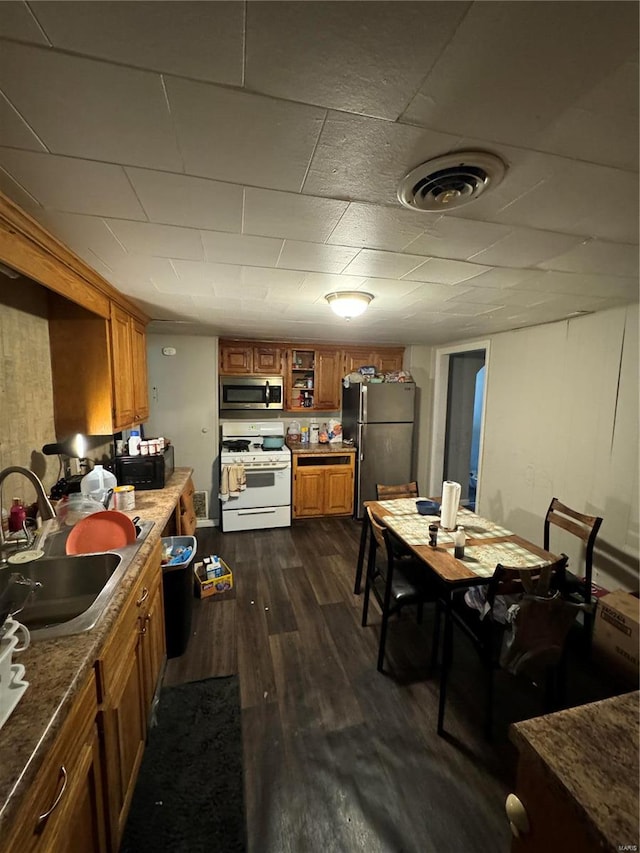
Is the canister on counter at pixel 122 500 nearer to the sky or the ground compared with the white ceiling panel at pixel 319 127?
nearer to the ground

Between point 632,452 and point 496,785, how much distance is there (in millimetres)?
2063

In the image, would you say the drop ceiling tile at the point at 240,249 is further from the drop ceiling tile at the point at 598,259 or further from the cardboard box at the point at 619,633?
the cardboard box at the point at 619,633

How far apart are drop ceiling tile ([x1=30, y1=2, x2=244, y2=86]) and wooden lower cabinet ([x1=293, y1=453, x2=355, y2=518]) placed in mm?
3632

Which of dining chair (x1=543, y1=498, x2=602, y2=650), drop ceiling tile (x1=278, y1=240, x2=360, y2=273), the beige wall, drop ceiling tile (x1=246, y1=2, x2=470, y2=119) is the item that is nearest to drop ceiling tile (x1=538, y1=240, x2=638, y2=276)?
drop ceiling tile (x1=278, y1=240, x2=360, y2=273)

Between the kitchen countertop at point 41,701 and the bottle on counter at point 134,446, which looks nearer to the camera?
the kitchen countertop at point 41,701

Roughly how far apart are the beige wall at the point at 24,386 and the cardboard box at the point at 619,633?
3.34 m

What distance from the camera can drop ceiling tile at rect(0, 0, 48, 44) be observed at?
539 millimetres

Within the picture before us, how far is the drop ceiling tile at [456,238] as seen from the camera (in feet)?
4.04

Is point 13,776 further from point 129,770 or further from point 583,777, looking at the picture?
point 583,777

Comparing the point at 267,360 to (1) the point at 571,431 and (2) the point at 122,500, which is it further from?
(1) the point at 571,431

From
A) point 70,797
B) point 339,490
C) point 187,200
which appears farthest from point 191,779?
point 339,490

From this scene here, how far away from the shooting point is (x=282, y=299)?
7.63ft

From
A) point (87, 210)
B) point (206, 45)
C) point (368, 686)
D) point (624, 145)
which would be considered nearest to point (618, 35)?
point (624, 145)

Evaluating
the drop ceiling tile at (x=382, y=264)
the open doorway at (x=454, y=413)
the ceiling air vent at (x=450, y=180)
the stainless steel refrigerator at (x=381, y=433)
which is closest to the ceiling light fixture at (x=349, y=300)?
the drop ceiling tile at (x=382, y=264)
